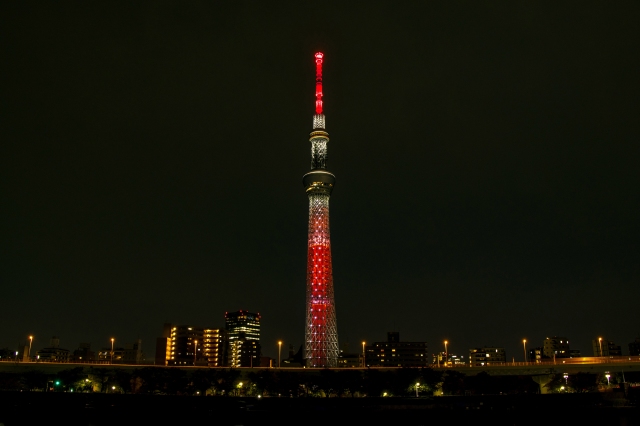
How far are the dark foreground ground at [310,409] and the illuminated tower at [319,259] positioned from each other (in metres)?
41.1

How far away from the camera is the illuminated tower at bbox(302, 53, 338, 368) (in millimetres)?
139625

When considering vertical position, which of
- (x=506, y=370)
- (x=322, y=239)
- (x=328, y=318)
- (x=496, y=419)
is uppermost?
(x=322, y=239)

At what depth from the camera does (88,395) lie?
326ft

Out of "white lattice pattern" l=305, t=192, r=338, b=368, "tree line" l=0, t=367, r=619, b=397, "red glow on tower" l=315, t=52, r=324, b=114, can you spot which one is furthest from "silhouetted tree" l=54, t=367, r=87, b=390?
"red glow on tower" l=315, t=52, r=324, b=114

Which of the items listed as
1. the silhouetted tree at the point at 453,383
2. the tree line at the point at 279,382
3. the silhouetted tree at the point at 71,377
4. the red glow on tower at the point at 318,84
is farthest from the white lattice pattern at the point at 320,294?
the silhouetted tree at the point at 71,377

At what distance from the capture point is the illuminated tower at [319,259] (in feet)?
458

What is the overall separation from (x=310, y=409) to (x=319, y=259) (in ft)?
179

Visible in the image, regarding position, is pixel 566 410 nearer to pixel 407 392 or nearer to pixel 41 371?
pixel 407 392

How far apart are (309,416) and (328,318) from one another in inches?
2086

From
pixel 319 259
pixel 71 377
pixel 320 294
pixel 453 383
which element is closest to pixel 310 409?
pixel 453 383

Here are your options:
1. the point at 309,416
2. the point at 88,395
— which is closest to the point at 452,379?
the point at 309,416

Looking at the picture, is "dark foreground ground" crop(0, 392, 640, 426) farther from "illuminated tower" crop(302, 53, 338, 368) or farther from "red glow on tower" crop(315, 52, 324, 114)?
"red glow on tower" crop(315, 52, 324, 114)

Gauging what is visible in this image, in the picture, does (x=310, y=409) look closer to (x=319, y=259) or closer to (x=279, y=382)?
(x=279, y=382)

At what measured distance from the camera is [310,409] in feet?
310
